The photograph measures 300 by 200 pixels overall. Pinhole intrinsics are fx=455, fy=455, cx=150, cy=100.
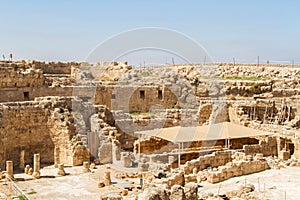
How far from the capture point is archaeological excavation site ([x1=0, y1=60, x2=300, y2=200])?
1311 centimetres

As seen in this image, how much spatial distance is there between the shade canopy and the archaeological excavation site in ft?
0.13

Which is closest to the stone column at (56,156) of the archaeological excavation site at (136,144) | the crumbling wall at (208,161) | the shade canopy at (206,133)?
the archaeological excavation site at (136,144)

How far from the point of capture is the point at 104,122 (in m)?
19.8

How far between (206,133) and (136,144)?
9.26ft

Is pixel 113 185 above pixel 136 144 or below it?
below

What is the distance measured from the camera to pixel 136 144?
1822 centimetres

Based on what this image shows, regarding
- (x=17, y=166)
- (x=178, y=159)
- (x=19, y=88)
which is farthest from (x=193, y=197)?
(x=19, y=88)

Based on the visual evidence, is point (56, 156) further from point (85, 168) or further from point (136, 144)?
point (136, 144)

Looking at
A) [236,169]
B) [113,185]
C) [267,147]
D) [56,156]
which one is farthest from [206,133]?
[56,156]

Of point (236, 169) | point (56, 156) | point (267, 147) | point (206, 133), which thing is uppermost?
point (206, 133)

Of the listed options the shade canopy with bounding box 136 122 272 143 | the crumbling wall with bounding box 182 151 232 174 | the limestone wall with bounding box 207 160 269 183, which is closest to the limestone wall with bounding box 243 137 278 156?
the shade canopy with bounding box 136 122 272 143

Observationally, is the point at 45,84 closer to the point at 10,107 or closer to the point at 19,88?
the point at 19,88

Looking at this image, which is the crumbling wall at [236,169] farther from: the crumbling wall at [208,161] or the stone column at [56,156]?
the stone column at [56,156]

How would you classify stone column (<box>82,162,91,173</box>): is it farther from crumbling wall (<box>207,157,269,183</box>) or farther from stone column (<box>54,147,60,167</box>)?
crumbling wall (<box>207,157,269,183</box>)
